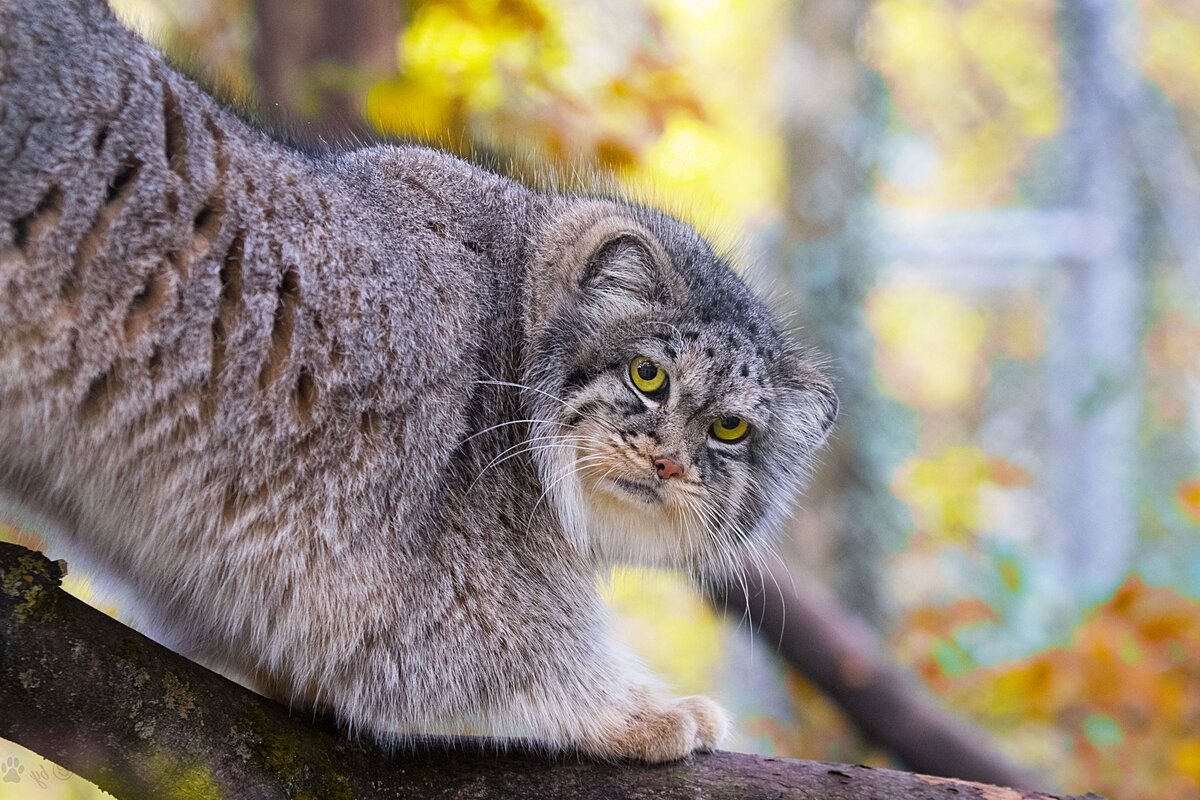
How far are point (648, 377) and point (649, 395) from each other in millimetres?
54

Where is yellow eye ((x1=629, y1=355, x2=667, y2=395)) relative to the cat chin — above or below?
above

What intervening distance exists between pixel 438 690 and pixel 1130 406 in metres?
8.47

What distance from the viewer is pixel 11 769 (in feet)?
10.5

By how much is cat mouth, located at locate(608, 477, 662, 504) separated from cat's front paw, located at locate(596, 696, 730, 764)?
0.63 meters

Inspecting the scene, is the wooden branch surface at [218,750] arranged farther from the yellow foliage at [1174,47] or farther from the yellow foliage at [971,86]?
the yellow foliage at [971,86]

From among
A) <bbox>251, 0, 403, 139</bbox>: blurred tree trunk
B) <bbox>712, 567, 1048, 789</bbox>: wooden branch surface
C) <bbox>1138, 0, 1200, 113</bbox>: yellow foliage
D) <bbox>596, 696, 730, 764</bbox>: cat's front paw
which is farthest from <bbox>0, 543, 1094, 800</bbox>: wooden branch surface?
<bbox>1138, 0, 1200, 113</bbox>: yellow foliage

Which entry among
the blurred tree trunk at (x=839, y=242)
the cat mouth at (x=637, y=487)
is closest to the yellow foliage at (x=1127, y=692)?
the blurred tree trunk at (x=839, y=242)

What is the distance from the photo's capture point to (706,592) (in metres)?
4.34

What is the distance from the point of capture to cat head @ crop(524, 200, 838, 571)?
3.25 metres

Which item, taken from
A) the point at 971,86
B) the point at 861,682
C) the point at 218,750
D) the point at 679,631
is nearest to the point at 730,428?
the point at 218,750

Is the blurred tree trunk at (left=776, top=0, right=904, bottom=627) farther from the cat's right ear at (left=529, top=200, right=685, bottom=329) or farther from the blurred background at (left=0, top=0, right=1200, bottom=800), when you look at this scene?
the cat's right ear at (left=529, top=200, right=685, bottom=329)

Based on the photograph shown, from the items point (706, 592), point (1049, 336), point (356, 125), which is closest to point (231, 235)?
point (356, 125)

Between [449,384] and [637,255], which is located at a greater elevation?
[637,255]

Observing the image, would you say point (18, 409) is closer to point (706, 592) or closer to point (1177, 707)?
point (706, 592)
